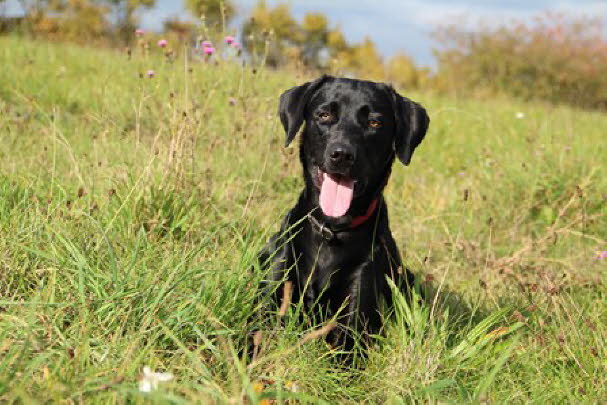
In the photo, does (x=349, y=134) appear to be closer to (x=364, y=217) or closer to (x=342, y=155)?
(x=342, y=155)

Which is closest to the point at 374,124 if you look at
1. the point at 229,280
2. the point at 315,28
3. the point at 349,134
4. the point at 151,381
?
the point at 349,134

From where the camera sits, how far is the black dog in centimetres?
291

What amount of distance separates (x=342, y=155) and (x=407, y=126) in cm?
53

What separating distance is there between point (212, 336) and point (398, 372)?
705mm

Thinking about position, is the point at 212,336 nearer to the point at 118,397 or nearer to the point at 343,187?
the point at 118,397

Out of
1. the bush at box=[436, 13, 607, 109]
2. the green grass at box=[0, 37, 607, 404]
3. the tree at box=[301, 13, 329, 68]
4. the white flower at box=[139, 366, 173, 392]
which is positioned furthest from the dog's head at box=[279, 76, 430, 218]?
the tree at box=[301, 13, 329, 68]

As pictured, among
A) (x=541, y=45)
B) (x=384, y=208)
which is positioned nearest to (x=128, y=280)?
(x=384, y=208)

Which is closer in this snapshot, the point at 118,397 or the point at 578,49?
the point at 118,397

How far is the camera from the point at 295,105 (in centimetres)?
325

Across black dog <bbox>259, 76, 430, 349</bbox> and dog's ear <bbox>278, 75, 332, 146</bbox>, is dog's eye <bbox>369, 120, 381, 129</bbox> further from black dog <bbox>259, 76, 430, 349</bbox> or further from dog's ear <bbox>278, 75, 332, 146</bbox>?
dog's ear <bbox>278, 75, 332, 146</bbox>

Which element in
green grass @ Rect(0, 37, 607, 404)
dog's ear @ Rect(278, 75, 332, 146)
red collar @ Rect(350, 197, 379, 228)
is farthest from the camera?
dog's ear @ Rect(278, 75, 332, 146)

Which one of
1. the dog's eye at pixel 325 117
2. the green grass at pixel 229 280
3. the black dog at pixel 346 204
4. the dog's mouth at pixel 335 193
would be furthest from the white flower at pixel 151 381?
the dog's eye at pixel 325 117

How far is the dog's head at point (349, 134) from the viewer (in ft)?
9.57

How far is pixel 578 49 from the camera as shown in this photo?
2130 cm
